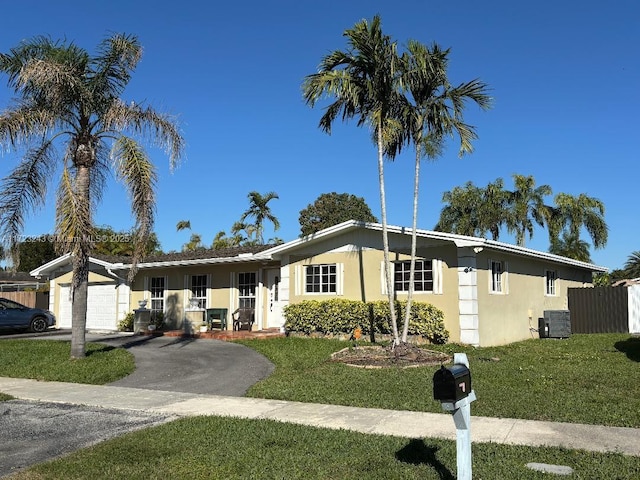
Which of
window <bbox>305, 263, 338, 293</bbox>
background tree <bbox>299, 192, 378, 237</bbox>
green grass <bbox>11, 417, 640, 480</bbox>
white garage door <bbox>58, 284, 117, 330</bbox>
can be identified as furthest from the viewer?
background tree <bbox>299, 192, 378, 237</bbox>

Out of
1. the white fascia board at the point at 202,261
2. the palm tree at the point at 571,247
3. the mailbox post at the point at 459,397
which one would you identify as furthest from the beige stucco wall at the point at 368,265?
the palm tree at the point at 571,247

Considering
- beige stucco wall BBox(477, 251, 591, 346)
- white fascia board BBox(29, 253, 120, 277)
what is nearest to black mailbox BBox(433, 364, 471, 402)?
beige stucco wall BBox(477, 251, 591, 346)

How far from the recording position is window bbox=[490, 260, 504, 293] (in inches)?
666

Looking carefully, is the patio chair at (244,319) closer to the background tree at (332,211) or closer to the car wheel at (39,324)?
the car wheel at (39,324)

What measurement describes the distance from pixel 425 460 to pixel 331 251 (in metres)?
13.0

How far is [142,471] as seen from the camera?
5512 millimetres

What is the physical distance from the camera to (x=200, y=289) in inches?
888

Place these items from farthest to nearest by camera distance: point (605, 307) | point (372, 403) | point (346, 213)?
point (346, 213) → point (605, 307) → point (372, 403)

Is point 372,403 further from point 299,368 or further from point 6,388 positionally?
point 6,388

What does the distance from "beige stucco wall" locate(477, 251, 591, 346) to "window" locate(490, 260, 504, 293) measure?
15 centimetres

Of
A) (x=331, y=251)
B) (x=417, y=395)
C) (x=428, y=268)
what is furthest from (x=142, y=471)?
(x=331, y=251)

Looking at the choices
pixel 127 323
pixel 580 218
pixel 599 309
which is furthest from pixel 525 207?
pixel 127 323

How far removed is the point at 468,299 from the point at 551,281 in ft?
25.9

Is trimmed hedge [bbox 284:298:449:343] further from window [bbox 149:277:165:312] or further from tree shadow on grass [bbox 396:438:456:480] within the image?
tree shadow on grass [bbox 396:438:456:480]
